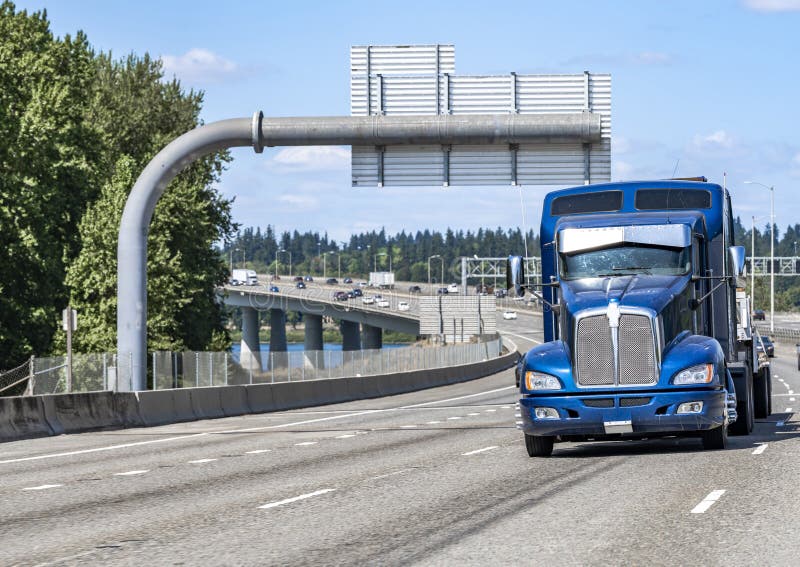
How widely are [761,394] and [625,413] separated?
10113 millimetres

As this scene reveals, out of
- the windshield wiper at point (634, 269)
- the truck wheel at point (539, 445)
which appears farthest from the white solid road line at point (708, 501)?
the windshield wiper at point (634, 269)

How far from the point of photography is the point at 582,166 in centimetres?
2906

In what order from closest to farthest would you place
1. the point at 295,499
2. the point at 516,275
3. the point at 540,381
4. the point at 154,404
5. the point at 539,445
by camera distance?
the point at 295,499 < the point at 540,381 < the point at 539,445 < the point at 516,275 < the point at 154,404

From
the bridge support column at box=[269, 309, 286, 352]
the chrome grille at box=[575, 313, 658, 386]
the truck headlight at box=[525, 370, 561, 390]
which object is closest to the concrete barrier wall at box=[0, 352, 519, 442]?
the truck headlight at box=[525, 370, 561, 390]

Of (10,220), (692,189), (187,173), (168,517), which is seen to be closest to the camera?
(168,517)

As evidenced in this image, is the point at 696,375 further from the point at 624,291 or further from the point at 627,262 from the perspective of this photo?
the point at 627,262

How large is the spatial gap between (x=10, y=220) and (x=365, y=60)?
1051 inches

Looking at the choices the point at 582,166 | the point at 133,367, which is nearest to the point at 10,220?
the point at 133,367

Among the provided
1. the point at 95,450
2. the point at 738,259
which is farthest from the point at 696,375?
the point at 95,450

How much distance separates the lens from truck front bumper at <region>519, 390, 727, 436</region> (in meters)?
17.5

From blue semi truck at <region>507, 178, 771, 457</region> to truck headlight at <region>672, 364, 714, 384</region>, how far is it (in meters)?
0.01

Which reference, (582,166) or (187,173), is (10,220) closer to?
(187,173)

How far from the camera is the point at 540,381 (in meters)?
17.8

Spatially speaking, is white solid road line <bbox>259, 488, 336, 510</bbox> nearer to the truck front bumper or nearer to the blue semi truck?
the truck front bumper
